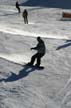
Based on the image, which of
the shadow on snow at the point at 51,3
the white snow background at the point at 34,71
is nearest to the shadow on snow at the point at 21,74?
the white snow background at the point at 34,71

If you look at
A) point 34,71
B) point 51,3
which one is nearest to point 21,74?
point 34,71

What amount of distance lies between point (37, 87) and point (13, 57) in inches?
207

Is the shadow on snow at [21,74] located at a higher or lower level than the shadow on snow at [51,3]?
higher

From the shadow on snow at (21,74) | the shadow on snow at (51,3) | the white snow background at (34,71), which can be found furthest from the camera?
the shadow on snow at (51,3)

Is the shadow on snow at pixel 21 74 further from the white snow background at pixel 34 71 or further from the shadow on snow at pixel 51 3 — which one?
the shadow on snow at pixel 51 3

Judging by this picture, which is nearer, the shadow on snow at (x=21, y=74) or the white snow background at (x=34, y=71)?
the white snow background at (x=34, y=71)

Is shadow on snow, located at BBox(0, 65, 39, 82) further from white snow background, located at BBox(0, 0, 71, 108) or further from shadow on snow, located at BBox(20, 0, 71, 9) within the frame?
shadow on snow, located at BBox(20, 0, 71, 9)

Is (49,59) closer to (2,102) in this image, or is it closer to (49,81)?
(49,81)

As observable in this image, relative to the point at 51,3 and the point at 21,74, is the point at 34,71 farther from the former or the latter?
the point at 51,3

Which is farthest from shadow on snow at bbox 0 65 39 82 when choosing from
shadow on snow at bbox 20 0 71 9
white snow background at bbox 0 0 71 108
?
shadow on snow at bbox 20 0 71 9

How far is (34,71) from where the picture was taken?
16.0 m

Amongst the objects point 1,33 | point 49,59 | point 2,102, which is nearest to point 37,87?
point 2,102

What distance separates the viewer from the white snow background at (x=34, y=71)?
12677mm

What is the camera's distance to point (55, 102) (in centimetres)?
1269
